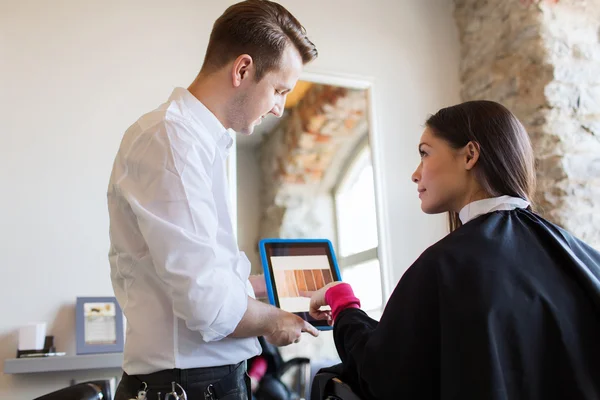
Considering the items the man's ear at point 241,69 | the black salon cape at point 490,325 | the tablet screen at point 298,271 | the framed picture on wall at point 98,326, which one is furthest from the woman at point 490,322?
the framed picture on wall at point 98,326

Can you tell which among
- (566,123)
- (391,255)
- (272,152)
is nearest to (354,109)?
(272,152)

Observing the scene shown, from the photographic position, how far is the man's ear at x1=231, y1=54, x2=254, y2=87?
1.59 m

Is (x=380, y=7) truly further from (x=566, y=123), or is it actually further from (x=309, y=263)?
(x=309, y=263)

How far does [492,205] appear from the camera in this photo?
5.01 feet

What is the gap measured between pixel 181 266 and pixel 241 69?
1.99 ft

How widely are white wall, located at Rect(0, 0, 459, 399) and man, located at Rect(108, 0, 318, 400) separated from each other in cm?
170

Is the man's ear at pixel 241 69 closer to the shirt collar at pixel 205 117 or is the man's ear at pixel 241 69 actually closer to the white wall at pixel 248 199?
the shirt collar at pixel 205 117

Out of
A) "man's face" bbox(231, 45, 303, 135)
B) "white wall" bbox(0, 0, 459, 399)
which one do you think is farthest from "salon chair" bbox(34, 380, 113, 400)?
"white wall" bbox(0, 0, 459, 399)

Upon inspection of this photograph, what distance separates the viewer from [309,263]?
189 cm

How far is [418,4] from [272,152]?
1.70 m

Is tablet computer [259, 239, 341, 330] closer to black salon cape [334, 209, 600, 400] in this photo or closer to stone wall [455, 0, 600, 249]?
black salon cape [334, 209, 600, 400]

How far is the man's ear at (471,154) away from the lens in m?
1.60

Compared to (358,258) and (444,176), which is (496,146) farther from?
(358,258)

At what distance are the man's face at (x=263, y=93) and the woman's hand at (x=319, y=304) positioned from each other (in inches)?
20.0
